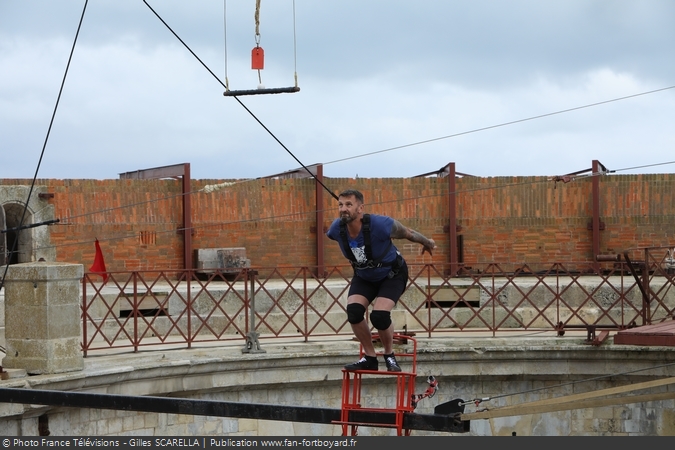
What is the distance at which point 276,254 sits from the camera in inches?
797

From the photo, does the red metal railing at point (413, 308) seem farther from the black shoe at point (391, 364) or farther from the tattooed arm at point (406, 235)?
the tattooed arm at point (406, 235)

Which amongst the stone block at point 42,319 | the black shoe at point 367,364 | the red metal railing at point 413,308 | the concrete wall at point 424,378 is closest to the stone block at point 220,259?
the red metal railing at point 413,308

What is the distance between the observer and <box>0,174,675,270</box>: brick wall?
19.4 meters

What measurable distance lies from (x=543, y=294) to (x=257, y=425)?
5.94 m

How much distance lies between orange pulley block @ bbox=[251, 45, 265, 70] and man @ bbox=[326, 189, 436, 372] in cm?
446

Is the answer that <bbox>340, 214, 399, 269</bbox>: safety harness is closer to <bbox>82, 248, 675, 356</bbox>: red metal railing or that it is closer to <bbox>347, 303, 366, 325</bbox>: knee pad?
<bbox>347, 303, 366, 325</bbox>: knee pad

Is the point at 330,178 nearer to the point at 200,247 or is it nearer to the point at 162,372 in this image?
the point at 200,247

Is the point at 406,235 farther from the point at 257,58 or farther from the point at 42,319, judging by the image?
the point at 42,319

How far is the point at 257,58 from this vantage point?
1295 cm

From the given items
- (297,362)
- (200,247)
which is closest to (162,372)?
(297,362)

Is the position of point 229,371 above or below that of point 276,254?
below

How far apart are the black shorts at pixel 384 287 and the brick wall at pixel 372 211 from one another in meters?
10.4

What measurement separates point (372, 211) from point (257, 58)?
26.2ft

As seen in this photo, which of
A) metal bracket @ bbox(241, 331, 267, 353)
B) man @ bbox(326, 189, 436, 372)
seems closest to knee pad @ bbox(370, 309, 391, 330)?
man @ bbox(326, 189, 436, 372)
